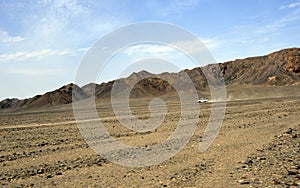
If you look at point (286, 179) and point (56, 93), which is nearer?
point (286, 179)

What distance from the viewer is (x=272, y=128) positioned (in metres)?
16.6

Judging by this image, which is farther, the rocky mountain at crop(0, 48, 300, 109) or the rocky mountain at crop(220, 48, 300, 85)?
the rocky mountain at crop(0, 48, 300, 109)

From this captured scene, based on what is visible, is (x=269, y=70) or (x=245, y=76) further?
(x=245, y=76)

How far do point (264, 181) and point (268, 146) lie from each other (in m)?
4.60

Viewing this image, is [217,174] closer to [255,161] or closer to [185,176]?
[185,176]

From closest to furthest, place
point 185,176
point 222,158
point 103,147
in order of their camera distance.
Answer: point 185,176
point 222,158
point 103,147

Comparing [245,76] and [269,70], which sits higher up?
[269,70]

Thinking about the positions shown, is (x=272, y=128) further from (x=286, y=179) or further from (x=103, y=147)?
(x=286, y=179)

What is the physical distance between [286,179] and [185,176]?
2173mm

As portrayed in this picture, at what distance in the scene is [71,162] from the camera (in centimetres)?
1053

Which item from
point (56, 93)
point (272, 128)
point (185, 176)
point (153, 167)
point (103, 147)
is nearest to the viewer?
point (185, 176)

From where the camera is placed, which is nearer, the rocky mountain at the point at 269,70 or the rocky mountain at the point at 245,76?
the rocky mountain at the point at 269,70

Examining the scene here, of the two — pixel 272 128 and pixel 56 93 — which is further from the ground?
pixel 56 93

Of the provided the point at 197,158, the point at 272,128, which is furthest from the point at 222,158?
the point at 272,128
